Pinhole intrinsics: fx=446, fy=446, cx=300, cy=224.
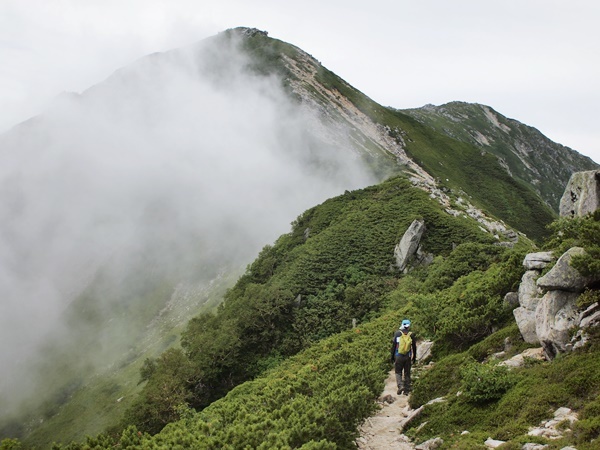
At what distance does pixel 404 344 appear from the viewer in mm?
17828

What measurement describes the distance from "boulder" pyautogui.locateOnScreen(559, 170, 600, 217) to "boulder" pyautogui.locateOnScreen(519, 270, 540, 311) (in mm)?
4095

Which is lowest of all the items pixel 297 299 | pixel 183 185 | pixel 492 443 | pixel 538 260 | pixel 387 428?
pixel 492 443

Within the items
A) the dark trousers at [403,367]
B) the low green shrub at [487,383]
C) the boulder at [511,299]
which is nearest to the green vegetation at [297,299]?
the boulder at [511,299]

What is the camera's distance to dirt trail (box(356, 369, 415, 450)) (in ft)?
48.8

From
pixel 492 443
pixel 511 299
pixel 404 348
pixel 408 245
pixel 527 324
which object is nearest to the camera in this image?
pixel 492 443

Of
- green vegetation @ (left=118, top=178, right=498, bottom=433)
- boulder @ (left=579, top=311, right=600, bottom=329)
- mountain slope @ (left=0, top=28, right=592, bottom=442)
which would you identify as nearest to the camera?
boulder @ (left=579, top=311, right=600, bottom=329)

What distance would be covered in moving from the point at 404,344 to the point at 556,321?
18.3ft

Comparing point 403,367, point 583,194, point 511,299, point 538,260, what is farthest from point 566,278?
point 583,194

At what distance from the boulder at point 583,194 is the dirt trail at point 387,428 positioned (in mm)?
11636

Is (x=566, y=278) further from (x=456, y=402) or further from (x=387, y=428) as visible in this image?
(x=387, y=428)

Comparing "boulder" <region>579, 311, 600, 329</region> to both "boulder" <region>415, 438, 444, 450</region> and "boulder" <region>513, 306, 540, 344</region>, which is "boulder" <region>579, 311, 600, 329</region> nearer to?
"boulder" <region>513, 306, 540, 344</region>

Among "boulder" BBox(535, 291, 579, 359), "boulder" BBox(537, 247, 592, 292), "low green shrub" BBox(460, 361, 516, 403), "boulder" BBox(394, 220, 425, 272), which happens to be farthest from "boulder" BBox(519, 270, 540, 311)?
"boulder" BBox(394, 220, 425, 272)

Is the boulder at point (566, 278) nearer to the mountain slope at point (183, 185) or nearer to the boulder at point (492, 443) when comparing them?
the boulder at point (492, 443)

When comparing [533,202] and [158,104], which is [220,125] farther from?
[533,202]
